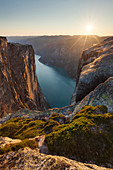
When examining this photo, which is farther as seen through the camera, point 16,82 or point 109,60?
point 16,82

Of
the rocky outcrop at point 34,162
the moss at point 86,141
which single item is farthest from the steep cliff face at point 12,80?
the moss at point 86,141

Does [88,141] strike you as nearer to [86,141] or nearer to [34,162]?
[86,141]

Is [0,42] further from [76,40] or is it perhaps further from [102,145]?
[76,40]

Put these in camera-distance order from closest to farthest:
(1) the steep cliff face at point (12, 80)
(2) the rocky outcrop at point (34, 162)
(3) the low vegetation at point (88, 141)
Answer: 1. (2) the rocky outcrop at point (34, 162)
2. (3) the low vegetation at point (88, 141)
3. (1) the steep cliff face at point (12, 80)

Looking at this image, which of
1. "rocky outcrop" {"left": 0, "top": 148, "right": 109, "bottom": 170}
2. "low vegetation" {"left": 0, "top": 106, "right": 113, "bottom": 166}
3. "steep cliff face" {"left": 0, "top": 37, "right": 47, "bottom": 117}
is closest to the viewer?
"rocky outcrop" {"left": 0, "top": 148, "right": 109, "bottom": 170}

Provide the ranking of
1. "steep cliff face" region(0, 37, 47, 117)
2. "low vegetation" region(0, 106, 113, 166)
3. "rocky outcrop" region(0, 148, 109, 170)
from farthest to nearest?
"steep cliff face" region(0, 37, 47, 117), "low vegetation" region(0, 106, 113, 166), "rocky outcrop" region(0, 148, 109, 170)

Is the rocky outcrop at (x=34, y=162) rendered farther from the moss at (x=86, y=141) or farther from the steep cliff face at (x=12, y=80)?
the steep cliff face at (x=12, y=80)

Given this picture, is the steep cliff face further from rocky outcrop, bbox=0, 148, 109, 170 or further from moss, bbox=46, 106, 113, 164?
moss, bbox=46, 106, 113, 164

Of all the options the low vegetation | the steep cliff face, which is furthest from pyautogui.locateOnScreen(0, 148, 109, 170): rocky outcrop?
the steep cliff face

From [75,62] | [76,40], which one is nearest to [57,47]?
[76,40]
